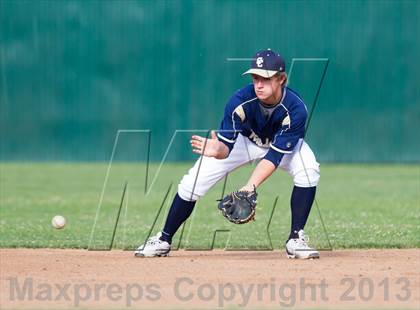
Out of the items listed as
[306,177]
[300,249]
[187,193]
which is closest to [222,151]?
[187,193]

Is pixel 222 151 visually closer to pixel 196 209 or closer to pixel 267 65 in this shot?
pixel 267 65

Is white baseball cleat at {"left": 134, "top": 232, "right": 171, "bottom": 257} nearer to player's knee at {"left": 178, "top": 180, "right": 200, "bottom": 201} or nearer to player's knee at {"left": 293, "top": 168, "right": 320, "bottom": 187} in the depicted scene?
player's knee at {"left": 178, "top": 180, "right": 200, "bottom": 201}

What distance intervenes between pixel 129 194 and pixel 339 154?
18.4 feet

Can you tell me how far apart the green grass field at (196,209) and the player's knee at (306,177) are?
1271 millimetres

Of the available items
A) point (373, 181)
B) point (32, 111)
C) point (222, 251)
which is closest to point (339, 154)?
point (373, 181)

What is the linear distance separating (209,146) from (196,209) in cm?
534

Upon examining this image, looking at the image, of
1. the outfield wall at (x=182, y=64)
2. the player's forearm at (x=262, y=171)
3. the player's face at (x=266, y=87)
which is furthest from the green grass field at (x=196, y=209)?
the player's face at (x=266, y=87)

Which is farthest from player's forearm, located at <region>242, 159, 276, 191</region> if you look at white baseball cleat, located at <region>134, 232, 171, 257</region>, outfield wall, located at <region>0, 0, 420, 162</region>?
outfield wall, located at <region>0, 0, 420, 162</region>

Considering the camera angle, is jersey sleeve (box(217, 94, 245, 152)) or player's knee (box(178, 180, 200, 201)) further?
player's knee (box(178, 180, 200, 201))

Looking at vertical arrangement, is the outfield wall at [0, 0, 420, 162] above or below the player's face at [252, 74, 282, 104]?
below

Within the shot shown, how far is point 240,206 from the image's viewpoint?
725 centimetres

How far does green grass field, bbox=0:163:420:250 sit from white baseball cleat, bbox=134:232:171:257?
975 millimetres

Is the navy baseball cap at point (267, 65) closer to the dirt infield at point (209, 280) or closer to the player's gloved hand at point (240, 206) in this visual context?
the player's gloved hand at point (240, 206)

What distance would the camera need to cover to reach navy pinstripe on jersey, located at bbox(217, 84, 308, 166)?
24.6ft
